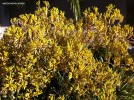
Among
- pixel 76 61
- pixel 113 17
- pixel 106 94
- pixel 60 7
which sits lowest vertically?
pixel 106 94

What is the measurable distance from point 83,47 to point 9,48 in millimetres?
957

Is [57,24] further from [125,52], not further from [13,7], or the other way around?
[13,7]

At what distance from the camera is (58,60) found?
4.99 meters

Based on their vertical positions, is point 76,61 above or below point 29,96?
above

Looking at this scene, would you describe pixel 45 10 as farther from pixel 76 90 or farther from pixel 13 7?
pixel 13 7

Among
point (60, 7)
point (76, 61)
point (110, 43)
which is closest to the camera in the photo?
point (76, 61)

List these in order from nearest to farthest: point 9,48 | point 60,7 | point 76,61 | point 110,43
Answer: point 76,61, point 9,48, point 110,43, point 60,7

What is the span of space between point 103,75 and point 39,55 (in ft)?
2.80

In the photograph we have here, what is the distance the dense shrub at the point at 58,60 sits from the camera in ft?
16.1

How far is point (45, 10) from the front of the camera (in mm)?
5809

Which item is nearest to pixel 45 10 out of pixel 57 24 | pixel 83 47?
pixel 57 24

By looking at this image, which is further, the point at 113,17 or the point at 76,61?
the point at 113,17

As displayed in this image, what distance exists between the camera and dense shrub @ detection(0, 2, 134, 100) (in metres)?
4.90

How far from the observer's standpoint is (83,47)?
5312 millimetres
